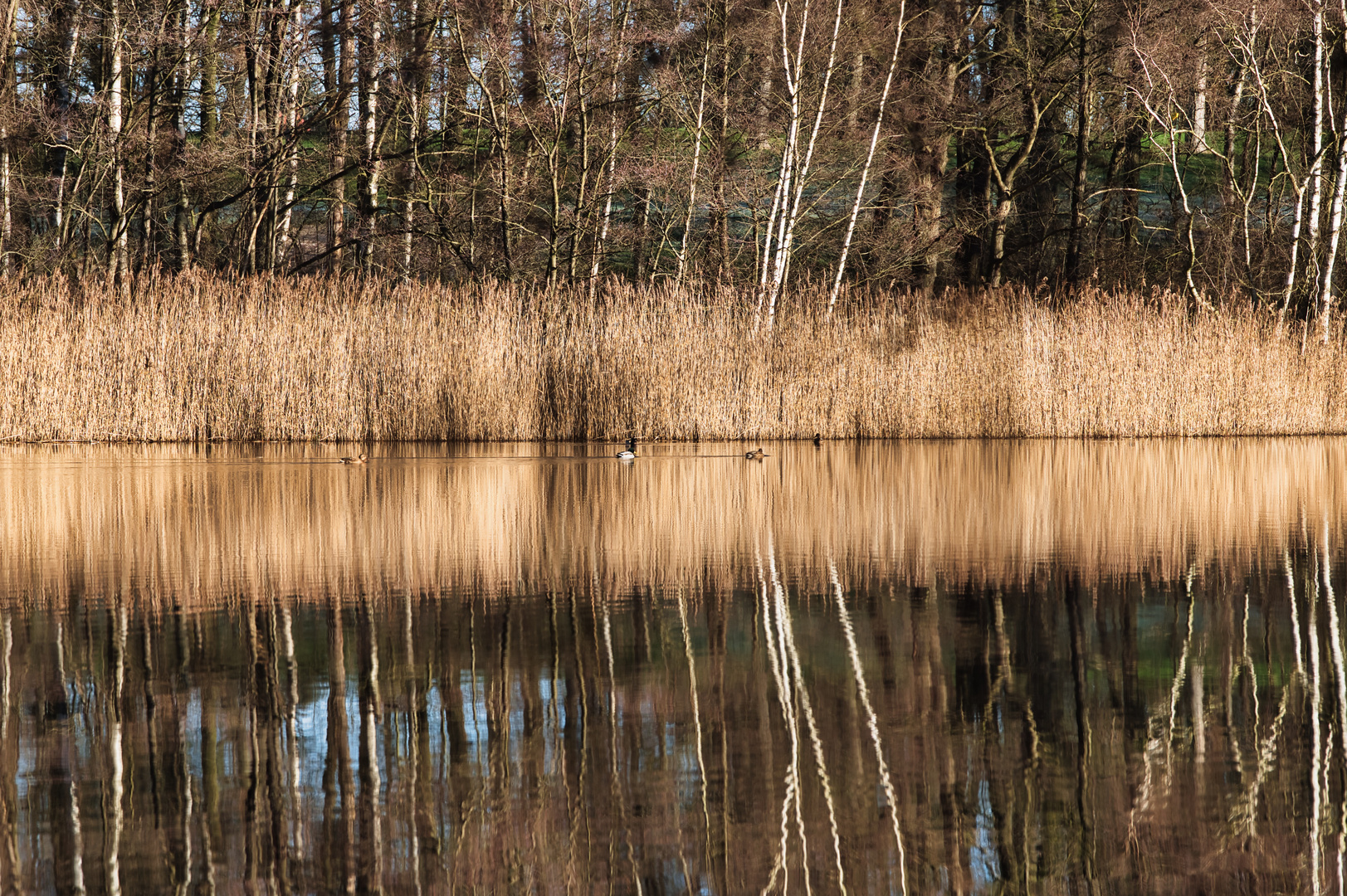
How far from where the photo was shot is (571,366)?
13539 millimetres

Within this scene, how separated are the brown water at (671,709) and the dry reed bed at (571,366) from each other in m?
7.63

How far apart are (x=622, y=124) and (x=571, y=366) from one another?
7.20 m

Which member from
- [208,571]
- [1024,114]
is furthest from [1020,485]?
[1024,114]

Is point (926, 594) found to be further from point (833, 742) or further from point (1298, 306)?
point (1298, 306)

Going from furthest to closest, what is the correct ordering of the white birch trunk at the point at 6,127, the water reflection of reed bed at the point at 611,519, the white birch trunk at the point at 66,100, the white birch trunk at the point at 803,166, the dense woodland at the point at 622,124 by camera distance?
the white birch trunk at the point at 66,100
the dense woodland at the point at 622,124
the white birch trunk at the point at 6,127
the white birch trunk at the point at 803,166
the water reflection of reed bed at the point at 611,519

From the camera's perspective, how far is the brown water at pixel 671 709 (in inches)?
71.9

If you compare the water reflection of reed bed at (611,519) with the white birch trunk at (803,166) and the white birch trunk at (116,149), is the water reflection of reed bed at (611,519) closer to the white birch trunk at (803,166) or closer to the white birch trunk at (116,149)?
the white birch trunk at (803,166)

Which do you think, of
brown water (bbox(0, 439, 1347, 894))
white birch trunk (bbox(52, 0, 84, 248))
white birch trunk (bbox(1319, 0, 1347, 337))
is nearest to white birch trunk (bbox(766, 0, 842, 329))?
white birch trunk (bbox(1319, 0, 1347, 337))

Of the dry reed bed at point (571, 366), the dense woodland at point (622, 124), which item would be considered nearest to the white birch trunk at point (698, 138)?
the dense woodland at point (622, 124)

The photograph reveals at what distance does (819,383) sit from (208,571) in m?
9.67

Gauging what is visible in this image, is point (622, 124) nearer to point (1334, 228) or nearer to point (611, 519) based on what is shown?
point (1334, 228)

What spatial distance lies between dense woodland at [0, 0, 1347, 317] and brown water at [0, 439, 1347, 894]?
432 inches

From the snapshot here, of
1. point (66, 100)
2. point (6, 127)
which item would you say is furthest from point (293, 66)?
point (66, 100)

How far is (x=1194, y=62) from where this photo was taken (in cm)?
1820
